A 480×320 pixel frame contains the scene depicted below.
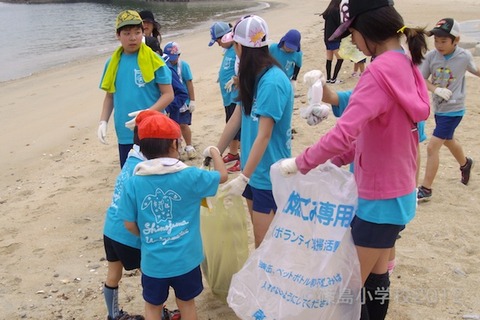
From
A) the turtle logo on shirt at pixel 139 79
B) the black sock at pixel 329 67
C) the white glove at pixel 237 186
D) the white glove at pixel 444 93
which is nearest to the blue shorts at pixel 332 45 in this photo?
the black sock at pixel 329 67

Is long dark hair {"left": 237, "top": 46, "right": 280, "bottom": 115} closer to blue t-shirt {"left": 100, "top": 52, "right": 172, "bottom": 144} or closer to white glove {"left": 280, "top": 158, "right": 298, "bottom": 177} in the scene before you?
white glove {"left": 280, "top": 158, "right": 298, "bottom": 177}

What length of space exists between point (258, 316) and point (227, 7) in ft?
104

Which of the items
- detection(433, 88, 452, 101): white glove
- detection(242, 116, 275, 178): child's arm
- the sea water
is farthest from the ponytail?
the sea water

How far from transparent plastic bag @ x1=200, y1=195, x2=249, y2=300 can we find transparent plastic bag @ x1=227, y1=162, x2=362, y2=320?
1.43 ft

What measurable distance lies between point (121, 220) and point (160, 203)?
0.40 meters

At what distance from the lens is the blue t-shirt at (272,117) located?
2721 millimetres

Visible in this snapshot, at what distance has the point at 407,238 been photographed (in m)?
3.90

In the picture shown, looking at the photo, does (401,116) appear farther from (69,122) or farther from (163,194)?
(69,122)

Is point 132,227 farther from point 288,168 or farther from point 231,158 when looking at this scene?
point 231,158

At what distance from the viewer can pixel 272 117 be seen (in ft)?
8.97

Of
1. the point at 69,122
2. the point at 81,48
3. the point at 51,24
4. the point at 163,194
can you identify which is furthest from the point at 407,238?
the point at 51,24

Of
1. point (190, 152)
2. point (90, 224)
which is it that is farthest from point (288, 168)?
point (190, 152)

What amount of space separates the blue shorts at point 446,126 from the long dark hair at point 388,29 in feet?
8.16

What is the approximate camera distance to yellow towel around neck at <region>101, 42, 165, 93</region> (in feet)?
12.0
